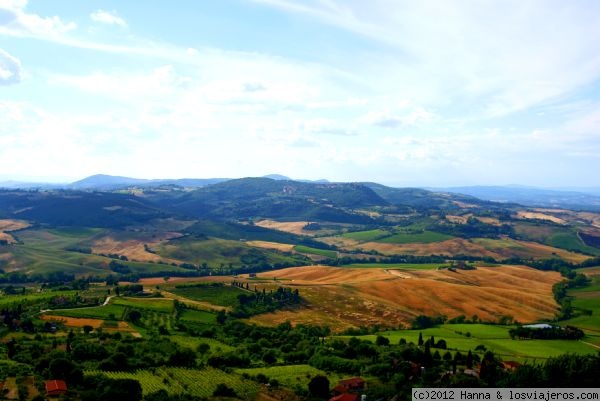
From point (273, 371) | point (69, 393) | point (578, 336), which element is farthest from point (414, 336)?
point (69, 393)

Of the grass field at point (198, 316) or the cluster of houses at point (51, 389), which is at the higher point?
the cluster of houses at point (51, 389)

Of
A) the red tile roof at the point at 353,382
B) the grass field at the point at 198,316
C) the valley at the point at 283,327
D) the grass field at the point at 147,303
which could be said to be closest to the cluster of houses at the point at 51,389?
the valley at the point at 283,327

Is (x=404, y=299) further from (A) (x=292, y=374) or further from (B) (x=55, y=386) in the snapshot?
(B) (x=55, y=386)

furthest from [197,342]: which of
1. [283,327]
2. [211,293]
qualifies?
[211,293]

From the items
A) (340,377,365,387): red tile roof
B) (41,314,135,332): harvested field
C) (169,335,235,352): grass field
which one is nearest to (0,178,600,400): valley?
(169,335,235,352): grass field

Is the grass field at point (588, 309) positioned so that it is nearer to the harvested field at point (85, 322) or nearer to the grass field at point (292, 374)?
the grass field at point (292, 374)

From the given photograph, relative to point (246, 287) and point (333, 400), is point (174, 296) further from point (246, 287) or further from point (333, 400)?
point (333, 400)
